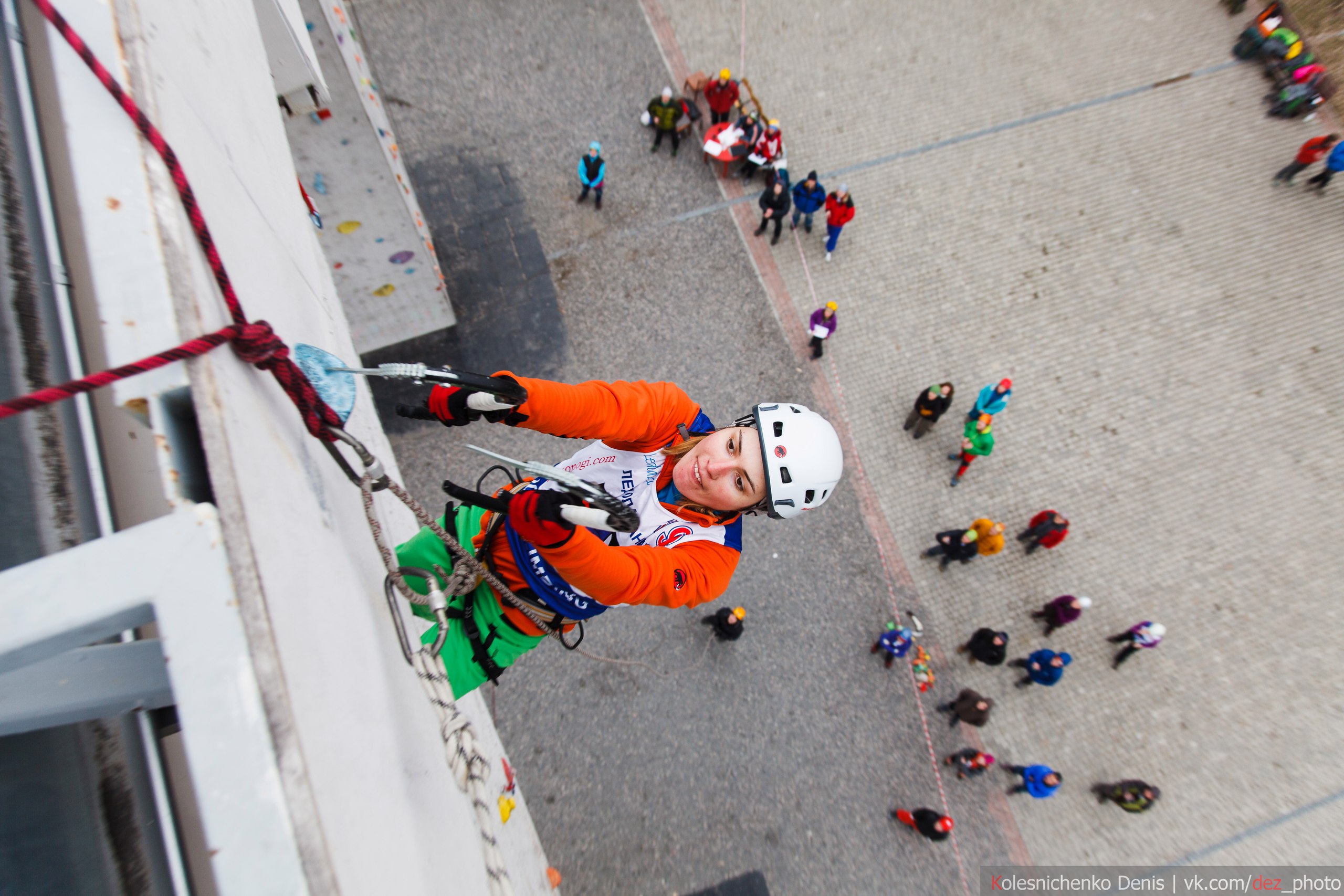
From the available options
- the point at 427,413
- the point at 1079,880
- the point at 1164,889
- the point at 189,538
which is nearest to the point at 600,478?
the point at 427,413

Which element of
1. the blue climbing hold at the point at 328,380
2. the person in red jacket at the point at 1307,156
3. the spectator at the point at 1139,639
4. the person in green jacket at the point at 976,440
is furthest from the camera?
the person in red jacket at the point at 1307,156

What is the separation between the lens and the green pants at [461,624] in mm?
3449

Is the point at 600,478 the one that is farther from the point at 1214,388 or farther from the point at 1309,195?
the point at 1309,195

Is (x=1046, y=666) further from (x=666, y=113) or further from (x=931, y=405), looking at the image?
(x=666, y=113)

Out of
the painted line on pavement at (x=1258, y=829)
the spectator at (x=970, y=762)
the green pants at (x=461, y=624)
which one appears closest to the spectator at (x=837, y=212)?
the spectator at (x=970, y=762)

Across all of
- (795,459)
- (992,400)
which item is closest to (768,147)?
(992,400)

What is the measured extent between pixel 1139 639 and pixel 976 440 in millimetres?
2706

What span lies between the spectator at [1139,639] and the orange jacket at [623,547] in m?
5.79

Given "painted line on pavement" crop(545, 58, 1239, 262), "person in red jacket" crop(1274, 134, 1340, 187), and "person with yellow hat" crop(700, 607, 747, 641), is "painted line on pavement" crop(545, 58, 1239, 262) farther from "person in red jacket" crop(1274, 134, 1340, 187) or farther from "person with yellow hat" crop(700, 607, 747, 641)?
"person with yellow hat" crop(700, 607, 747, 641)

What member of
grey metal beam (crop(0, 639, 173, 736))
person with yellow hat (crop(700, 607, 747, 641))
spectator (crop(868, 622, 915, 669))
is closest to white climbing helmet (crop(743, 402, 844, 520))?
grey metal beam (crop(0, 639, 173, 736))

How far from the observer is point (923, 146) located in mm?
9633

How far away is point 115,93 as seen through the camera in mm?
1594

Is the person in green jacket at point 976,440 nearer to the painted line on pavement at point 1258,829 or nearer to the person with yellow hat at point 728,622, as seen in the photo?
the person with yellow hat at point 728,622

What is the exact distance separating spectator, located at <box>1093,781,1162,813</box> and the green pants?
6.80 meters
